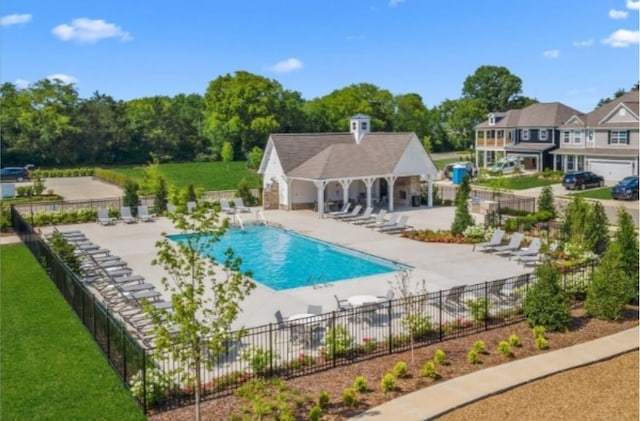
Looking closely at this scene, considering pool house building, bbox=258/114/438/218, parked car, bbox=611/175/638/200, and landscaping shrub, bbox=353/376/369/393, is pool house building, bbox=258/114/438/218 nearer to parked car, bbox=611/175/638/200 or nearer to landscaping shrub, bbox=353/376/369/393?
parked car, bbox=611/175/638/200

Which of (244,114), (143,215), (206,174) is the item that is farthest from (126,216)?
(244,114)

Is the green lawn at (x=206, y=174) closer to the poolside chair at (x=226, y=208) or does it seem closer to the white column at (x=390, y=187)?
the poolside chair at (x=226, y=208)

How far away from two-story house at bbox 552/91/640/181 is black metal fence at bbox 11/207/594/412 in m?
34.3

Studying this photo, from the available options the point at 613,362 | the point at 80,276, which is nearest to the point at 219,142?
the point at 80,276

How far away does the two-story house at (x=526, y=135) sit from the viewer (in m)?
59.0

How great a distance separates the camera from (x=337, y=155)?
126 feet

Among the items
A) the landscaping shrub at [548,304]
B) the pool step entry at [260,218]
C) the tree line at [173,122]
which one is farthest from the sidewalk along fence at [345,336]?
the tree line at [173,122]

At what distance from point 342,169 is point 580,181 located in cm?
2084

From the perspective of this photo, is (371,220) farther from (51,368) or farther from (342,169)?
(51,368)

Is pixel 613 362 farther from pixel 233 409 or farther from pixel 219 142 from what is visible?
pixel 219 142

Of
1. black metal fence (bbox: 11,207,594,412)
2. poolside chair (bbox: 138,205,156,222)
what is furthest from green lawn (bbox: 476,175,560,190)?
black metal fence (bbox: 11,207,594,412)

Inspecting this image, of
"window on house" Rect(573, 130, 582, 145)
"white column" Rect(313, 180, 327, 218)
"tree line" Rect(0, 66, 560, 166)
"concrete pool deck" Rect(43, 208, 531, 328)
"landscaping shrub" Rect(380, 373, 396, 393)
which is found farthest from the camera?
"tree line" Rect(0, 66, 560, 166)

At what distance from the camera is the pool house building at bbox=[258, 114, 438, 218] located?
37406mm

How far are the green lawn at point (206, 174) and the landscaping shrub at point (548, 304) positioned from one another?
3787cm
